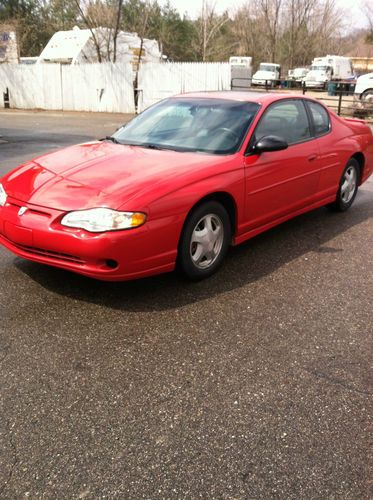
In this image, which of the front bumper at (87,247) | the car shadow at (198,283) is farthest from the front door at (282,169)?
the front bumper at (87,247)

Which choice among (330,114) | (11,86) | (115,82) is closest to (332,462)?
(330,114)

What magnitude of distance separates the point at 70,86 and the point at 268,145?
24.4 m

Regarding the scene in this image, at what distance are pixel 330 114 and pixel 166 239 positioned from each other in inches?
128

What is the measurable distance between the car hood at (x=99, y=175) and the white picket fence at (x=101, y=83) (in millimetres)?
18106

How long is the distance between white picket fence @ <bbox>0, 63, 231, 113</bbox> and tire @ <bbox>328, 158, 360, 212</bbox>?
1607cm

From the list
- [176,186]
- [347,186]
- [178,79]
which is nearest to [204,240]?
[176,186]

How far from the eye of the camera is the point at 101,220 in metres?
3.30

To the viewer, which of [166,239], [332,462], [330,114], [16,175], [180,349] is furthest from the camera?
[330,114]

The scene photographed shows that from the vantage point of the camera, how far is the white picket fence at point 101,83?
877 inches

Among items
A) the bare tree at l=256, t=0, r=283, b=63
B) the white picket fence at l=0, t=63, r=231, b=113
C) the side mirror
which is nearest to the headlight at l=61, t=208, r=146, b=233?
the side mirror

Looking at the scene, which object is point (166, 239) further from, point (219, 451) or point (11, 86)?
point (11, 86)

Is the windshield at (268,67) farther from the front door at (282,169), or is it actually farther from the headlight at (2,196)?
the headlight at (2,196)

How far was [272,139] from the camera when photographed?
4266 millimetres

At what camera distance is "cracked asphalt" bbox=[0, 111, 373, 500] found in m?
2.10
